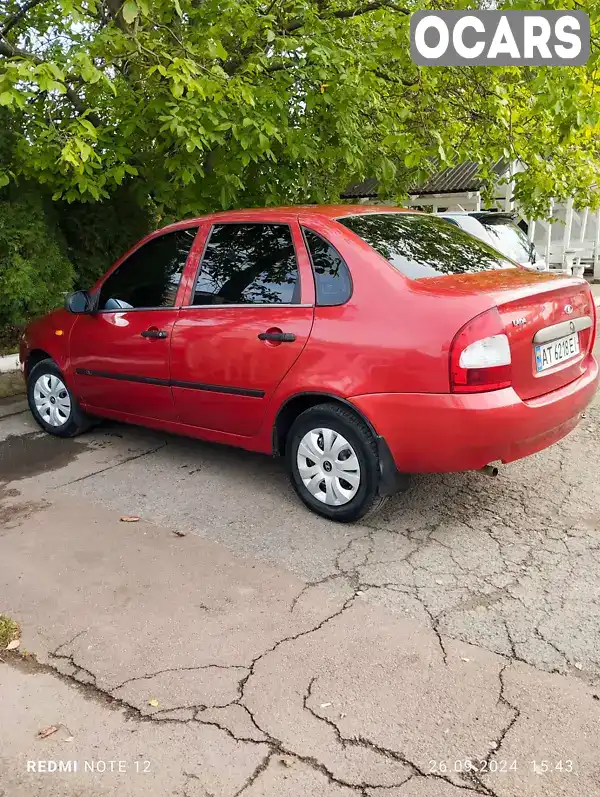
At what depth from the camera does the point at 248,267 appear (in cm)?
426

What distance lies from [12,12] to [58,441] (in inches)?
199

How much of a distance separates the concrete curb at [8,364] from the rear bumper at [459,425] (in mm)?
4814

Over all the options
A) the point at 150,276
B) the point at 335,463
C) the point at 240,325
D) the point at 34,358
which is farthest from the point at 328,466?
the point at 34,358

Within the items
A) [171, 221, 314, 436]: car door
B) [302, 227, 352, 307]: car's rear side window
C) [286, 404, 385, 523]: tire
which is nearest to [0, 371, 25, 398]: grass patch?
[171, 221, 314, 436]: car door

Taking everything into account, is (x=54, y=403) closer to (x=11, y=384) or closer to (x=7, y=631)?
(x=11, y=384)

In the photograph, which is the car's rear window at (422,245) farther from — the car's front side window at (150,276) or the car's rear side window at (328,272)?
the car's front side window at (150,276)

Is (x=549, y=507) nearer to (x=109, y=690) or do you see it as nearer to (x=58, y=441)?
(x=109, y=690)

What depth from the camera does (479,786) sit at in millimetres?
2109

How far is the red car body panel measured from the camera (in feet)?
11.1

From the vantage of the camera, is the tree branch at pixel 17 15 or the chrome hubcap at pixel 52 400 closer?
the chrome hubcap at pixel 52 400

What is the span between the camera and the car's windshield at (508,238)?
1003cm

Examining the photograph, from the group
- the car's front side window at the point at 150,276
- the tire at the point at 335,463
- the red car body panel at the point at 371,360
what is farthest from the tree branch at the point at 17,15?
the tire at the point at 335,463

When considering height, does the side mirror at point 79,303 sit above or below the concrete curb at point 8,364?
above

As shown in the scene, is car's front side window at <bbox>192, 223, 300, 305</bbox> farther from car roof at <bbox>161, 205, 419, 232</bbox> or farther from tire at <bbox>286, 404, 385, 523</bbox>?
tire at <bbox>286, 404, 385, 523</bbox>
